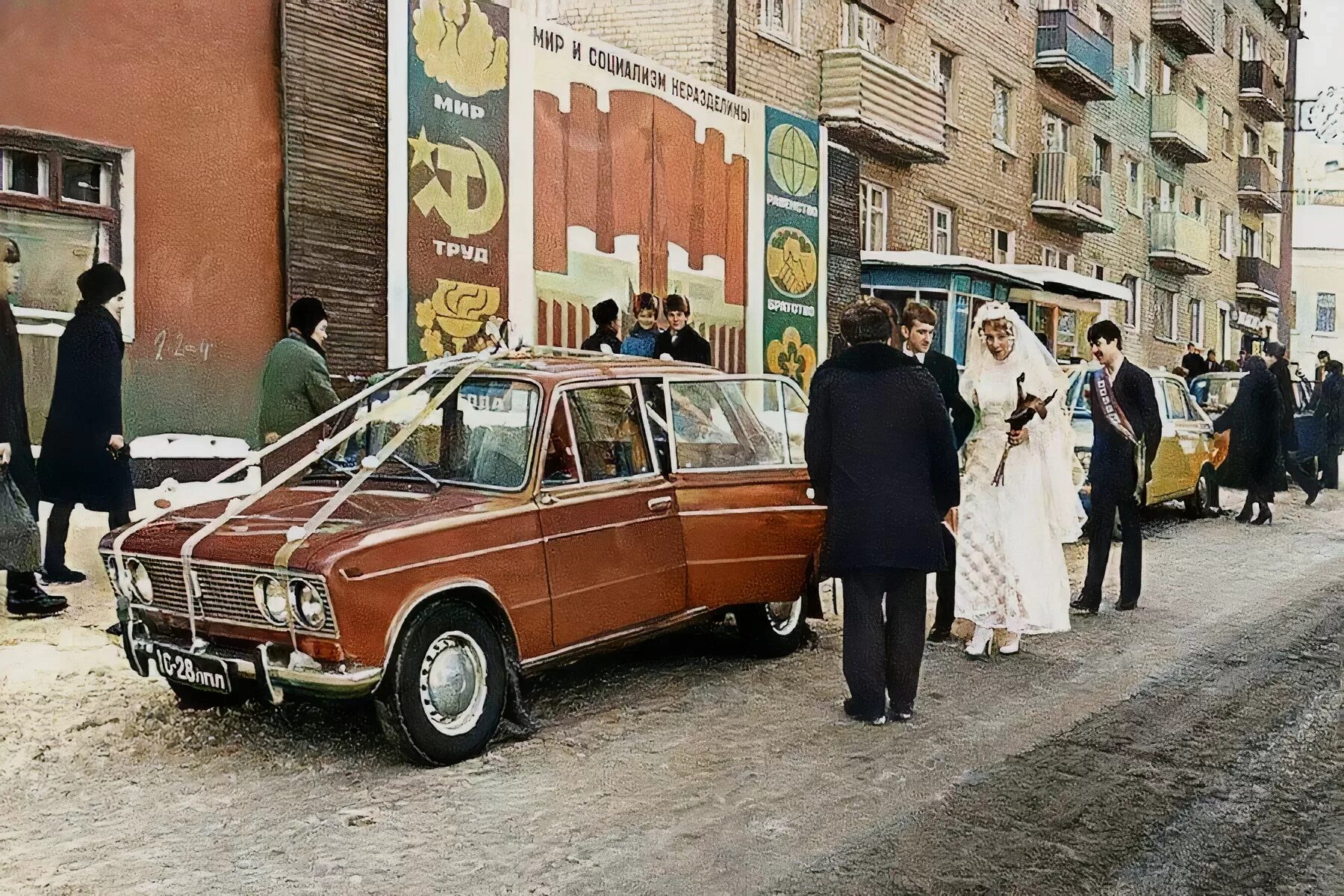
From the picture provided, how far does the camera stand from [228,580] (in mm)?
5348

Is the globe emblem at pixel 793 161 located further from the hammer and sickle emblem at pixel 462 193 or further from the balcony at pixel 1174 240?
the balcony at pixel 1174 240

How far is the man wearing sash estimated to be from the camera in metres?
9.34

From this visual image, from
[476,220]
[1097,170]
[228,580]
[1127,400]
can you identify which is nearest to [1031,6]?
[1097,170]

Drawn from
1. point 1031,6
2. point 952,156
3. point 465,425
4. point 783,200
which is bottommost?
point 465,425

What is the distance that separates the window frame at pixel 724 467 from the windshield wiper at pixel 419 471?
3.90ft

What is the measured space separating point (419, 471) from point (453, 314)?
26.2 feet

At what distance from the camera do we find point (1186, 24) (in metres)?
37.8

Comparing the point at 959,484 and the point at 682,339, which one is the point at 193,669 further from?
the point at 682,339

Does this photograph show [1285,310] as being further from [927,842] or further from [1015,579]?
[927,842]

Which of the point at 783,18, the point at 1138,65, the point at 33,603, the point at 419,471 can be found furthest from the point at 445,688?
the point at 1138,65

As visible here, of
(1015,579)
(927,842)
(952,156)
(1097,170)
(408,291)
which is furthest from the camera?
(1097,170)

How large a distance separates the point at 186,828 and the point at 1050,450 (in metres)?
5.14

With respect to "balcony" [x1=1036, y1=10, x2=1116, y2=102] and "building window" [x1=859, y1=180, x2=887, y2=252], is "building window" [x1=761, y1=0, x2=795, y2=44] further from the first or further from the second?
"balcony" [x1=1036, y1=10, x2=1116, y2=102]

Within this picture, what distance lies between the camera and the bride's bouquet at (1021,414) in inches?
301
